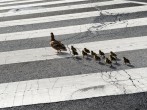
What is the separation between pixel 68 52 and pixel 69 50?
0.12 metres

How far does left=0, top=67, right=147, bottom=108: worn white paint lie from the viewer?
512cm

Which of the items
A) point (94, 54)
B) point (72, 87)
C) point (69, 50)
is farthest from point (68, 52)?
point (72, 87)

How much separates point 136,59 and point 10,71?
2440mm

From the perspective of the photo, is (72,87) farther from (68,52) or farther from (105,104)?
(68,52)

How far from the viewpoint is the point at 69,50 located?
7227 mm

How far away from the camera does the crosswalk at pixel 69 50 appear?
17.5ft

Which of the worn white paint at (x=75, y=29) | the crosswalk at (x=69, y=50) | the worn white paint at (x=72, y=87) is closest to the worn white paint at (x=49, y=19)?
the crosswalk at (x=69, y=50)

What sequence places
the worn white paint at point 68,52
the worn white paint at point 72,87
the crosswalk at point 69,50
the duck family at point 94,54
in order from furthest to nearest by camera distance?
the worn white paint at point 68,52 → the duck family at point 94,54 → the crosswalk at point 69,50 → the worn white paint at point 72,87

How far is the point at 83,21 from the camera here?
364 inches

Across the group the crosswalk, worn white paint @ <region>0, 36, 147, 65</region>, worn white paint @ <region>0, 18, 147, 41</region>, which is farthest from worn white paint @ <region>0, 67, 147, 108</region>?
worn white paint @ <region>0, 18, 147, 41</region>

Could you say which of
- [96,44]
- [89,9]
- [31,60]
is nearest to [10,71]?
[31,60]

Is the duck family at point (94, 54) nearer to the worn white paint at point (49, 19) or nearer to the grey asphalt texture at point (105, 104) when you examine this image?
the grey asphalt texture at point (105, 104)

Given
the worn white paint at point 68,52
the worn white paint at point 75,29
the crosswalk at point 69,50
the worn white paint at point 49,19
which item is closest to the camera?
the crosswalk at point 69,50

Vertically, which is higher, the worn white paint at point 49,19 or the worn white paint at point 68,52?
the worn white paint at point 49,19
